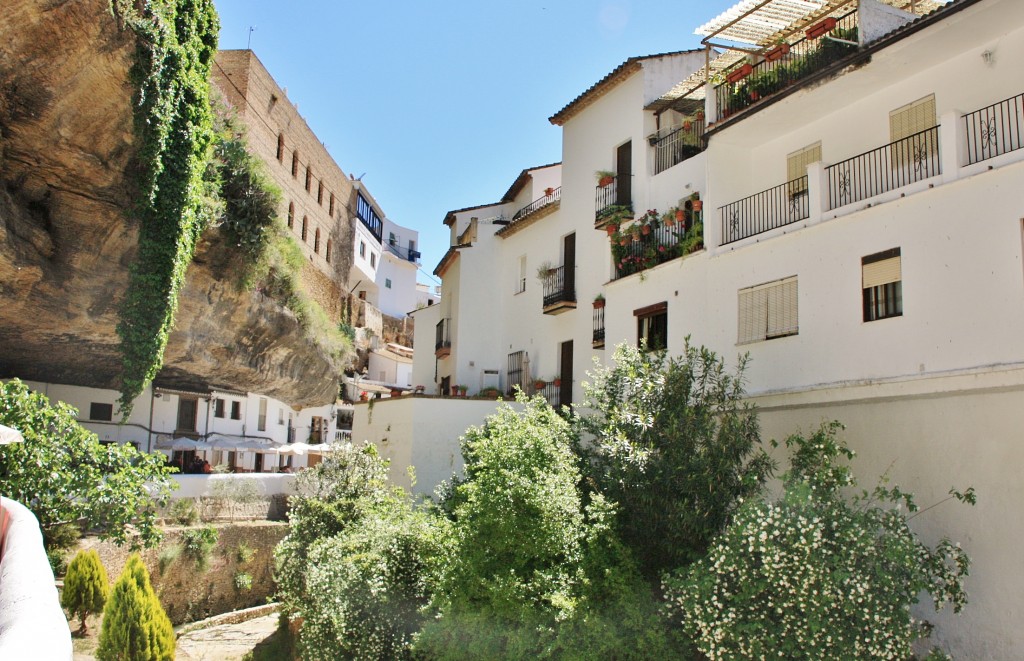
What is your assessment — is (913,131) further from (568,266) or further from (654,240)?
(568,266)

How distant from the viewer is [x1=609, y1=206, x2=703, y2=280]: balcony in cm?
1655

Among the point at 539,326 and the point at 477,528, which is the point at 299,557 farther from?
the point at 539,326

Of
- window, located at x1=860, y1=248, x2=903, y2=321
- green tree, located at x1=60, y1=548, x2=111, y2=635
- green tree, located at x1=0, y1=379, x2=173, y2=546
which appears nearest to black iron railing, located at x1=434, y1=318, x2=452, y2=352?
green tree, located at x1=60, y1=548, x2=111, y2=635

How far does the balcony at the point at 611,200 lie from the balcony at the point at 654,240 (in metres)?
0.86

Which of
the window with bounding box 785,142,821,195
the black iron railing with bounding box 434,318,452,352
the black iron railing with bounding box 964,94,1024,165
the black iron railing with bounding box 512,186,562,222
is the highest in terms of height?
the black iron railing with bounding box 512,186,562,222

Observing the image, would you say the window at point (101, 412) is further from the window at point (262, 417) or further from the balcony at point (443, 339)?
the balcony at point (443, 339)

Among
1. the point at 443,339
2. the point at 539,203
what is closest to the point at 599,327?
the point at 539,203

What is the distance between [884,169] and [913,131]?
70 centimetres

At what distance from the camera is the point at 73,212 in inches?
691

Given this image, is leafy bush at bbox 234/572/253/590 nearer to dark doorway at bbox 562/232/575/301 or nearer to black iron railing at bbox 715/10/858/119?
dark doorway at bbox 562/232/575/301

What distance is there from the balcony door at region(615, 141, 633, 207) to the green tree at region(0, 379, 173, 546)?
11.5m

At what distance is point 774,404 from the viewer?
44.2 ft

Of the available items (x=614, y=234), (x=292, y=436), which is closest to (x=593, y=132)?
(x=614, y=234)

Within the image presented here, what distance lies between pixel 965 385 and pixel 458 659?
7.91m
